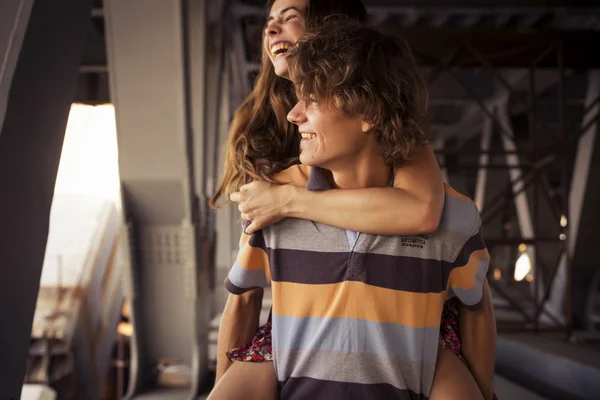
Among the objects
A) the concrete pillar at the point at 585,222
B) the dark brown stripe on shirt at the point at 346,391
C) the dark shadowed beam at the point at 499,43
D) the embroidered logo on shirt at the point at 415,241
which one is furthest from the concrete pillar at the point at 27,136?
the concrete pillar at the point at 585,222

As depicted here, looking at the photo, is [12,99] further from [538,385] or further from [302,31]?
[538,385]

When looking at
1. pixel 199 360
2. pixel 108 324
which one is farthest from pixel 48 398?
pixel 108 324

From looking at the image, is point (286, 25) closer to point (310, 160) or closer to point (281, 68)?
point (281, 68)

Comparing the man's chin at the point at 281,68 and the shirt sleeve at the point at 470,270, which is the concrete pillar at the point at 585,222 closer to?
the shirt sleeve at the point at 470,270

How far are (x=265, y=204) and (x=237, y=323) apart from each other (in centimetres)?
37

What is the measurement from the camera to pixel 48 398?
4379 mm

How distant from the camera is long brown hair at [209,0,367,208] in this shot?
4.93ft

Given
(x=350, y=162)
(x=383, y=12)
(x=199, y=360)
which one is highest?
(x=383, y=12)

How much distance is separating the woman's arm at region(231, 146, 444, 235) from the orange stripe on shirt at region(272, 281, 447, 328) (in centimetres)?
14

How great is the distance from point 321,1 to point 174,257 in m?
4.88

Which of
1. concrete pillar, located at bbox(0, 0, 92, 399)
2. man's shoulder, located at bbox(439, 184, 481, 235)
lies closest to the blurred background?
concrete pillar, located at bbox(0, 0, 92, 399)

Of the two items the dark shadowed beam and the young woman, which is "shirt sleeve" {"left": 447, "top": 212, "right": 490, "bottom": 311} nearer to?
the young woman

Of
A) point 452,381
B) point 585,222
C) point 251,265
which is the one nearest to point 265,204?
point 251,265

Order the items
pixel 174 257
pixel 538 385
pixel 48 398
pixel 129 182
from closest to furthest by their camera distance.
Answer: pixel 48 398, pixel 129 182, pixel 174 257, pixel 538 385
